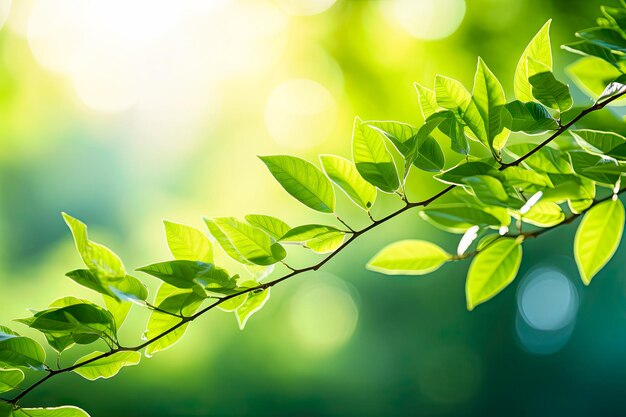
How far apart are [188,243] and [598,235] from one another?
0.80ft

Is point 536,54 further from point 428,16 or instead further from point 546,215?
point 428,16

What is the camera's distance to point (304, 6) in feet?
8.98

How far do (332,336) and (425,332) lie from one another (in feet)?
2.14

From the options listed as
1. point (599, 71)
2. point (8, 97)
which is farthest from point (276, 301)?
point (599, 71)

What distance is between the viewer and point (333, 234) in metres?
0.35

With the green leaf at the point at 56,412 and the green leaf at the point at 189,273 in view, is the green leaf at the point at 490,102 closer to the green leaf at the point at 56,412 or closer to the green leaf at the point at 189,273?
the green leaf at the point at 189,273

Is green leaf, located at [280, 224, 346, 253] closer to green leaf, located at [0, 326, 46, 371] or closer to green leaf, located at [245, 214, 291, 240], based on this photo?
green leaf, located at [245, 214, 291, 240]

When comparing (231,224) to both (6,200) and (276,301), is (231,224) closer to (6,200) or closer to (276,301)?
(276,301)

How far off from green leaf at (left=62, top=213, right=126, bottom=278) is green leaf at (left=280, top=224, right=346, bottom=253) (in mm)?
89

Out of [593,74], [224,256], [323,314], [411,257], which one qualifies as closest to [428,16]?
[224,256]

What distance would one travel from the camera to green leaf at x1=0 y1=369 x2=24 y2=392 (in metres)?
0.36

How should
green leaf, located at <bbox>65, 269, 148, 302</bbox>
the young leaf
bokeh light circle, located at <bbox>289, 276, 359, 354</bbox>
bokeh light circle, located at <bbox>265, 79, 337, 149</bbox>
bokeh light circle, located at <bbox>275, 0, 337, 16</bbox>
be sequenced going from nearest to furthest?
1. green leaf, located at <bbox>65, 269, 148, 302</bbox>
2. the young leaf
3. bokeh light circle, located at <bbox>275, 0, 337, 16</bbox>
4. bokeh light circle, located at <bbox>265, 79, 337, 149</bbox>
5. bokeh light circle, located at <bbox>289, 276, 359, 354</bbox>

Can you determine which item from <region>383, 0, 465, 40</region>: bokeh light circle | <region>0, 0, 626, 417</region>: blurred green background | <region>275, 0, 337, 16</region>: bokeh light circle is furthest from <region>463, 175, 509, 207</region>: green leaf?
<region>0, 0, 626, 417</region>: blurred green background

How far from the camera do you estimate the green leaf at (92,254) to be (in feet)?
1.01
